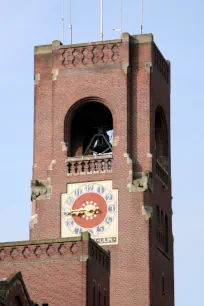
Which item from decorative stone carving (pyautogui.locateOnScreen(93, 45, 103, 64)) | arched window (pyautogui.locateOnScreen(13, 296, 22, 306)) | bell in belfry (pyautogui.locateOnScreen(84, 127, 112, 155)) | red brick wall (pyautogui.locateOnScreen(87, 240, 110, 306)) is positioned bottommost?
arched window (pyautogui.locateOnScreen(13, 296, 22, 306))

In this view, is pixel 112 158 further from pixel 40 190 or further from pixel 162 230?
pixel 162 230

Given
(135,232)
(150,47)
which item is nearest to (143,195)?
(135,232)

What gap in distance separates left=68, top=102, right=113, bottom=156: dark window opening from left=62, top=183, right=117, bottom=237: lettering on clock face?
149 inches

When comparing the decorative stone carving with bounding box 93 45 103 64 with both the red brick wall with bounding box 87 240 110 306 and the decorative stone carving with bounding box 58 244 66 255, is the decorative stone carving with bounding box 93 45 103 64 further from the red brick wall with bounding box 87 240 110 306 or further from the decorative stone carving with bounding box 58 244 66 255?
the decorative stone carving with bounding box 58 244 66 255

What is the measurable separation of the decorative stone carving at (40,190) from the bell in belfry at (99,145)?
3.98 metres

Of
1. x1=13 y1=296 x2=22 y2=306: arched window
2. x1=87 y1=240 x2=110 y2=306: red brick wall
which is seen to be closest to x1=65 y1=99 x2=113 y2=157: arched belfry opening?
x1=87 y1=240 x2=110 y2=306: red brick wall

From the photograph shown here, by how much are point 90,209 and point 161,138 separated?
8.87m

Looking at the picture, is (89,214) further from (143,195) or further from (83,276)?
(83,276)

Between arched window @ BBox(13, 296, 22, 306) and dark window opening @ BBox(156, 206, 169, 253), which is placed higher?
dark window opening @ BBox(156, 206, 169, 253)

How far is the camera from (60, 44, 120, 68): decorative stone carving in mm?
89875

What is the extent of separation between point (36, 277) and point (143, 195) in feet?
45.2

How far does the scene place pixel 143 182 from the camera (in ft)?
284

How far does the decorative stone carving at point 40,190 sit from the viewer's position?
290 feet

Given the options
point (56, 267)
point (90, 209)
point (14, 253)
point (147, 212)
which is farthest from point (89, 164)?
point (56, 267)
